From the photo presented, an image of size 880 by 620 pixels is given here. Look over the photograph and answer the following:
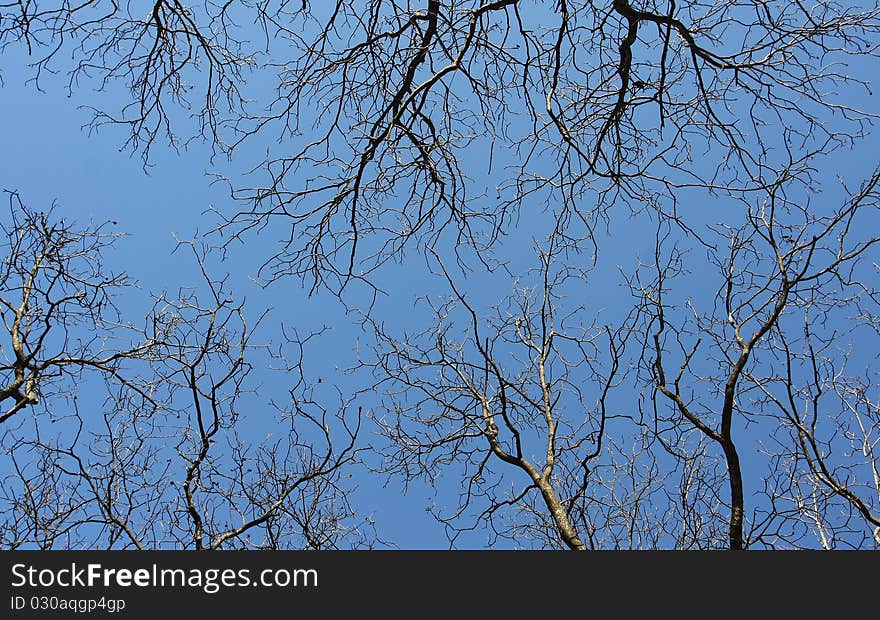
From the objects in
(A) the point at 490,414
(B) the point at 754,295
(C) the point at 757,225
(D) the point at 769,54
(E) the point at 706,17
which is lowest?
(A) the point at 490,414

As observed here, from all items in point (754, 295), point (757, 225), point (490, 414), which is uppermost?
point (757, 225)

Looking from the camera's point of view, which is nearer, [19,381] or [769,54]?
[769,54]

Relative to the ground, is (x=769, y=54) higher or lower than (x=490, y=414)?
higher

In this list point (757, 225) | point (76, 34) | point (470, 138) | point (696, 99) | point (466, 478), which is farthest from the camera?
point (466, 478)

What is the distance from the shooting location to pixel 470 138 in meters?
3.73

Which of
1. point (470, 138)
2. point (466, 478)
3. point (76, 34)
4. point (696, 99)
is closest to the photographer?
point (76, 34)

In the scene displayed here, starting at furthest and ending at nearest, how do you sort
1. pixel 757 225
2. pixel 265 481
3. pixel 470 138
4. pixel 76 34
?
pixel 265 481 < pixel 757 225 < pixel 470 138 < pixel 76 34

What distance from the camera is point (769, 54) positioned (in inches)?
131

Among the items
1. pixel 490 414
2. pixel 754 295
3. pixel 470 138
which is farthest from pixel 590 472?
pixel 470 138

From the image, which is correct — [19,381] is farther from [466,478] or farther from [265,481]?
[466,478]

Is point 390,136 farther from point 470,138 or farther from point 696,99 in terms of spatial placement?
point 696,99

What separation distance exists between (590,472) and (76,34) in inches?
146

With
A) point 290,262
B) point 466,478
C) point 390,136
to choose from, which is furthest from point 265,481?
point 390,136

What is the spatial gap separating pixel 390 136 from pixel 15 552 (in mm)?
2856
